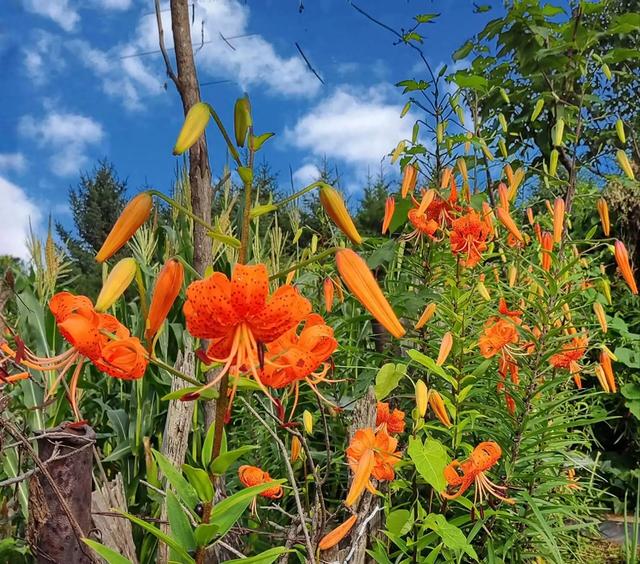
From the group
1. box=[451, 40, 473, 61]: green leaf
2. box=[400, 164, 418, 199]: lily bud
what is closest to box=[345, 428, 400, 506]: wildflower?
box=[400, 164, 418, 199]: lily bud

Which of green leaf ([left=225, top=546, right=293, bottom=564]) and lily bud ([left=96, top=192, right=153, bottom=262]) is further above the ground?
lily bud ([left=96, top=192, right=153, bottom=262])

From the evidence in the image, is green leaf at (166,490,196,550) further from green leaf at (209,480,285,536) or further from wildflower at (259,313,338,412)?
wildflower at (259,313,338,412)

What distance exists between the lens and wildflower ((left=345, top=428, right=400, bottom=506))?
45.1 inches

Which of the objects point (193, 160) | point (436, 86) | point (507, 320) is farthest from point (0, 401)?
point (436, 86)

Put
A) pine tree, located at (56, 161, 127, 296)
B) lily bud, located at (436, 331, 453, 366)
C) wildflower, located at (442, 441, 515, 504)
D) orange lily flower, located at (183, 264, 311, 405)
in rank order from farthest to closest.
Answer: pine tree, located at (56, 161, 127, 296)
lily bud, located at (436, 331, 453, 366)
wildflower, located at (442, 441, 515, 504)
orange lily flower, located at (183, 264, 311, 405)

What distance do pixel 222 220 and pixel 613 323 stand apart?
226 centimetres

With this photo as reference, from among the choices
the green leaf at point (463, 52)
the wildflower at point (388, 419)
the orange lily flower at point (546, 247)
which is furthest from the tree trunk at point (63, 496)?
the green leaf at point (463, 52)

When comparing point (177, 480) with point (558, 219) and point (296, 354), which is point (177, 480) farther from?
point (558, 219)

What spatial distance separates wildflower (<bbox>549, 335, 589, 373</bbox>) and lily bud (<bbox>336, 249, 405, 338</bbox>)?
117cm

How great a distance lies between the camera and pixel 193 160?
73.1 inches

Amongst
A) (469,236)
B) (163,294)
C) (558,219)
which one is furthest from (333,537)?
(558,219)

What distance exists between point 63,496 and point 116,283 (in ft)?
2.15

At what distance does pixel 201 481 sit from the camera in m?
0.80

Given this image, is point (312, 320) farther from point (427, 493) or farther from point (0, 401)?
point (427, 493)
